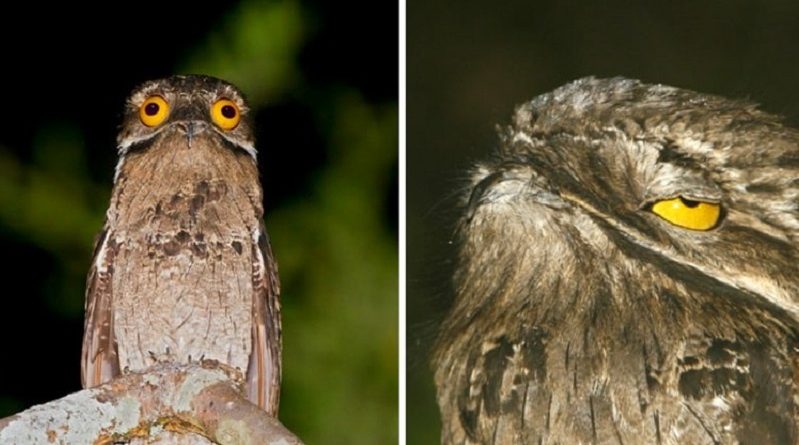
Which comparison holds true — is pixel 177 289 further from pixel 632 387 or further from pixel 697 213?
pixel 697 213

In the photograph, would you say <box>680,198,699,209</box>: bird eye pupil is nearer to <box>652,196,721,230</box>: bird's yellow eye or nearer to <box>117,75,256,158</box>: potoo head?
<box>652,196,721,230</box>: bird's yellow eye

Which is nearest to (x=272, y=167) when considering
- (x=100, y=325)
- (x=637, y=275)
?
(x=100, y=325)

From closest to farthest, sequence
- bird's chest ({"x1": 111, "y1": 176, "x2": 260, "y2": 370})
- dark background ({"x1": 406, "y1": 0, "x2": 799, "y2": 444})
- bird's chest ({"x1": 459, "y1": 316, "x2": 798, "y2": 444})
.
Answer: bird's chest ({"x1": 459, "y1": 316, "x2": 798, "y2": 444}) < dark background ({"x1": 406, "y1": 0, "x2": 799, "y2": 444}) < bird's chest ({"x1": 111, "y1": 176, "x2": 260, "y2": 370})

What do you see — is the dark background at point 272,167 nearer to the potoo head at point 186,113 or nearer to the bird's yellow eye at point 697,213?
the potoo head at point 186,113

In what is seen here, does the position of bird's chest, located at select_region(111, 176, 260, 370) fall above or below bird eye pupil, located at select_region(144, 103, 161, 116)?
below

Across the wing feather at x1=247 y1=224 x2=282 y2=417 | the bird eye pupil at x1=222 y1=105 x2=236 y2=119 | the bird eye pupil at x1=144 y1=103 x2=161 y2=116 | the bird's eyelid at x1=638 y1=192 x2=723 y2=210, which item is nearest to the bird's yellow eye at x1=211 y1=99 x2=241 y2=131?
the bird eye pupil at x1=222 y1=105 x2=236 y2=119

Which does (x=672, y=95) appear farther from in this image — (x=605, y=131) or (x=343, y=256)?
(x=343, y=256)

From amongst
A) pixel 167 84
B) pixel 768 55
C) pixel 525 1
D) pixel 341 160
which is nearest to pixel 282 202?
pixel 341 160

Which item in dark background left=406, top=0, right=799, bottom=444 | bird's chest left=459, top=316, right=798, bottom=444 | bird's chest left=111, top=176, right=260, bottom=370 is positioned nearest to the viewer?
bird's chest left=459, top=316, right=798, bottom=444
